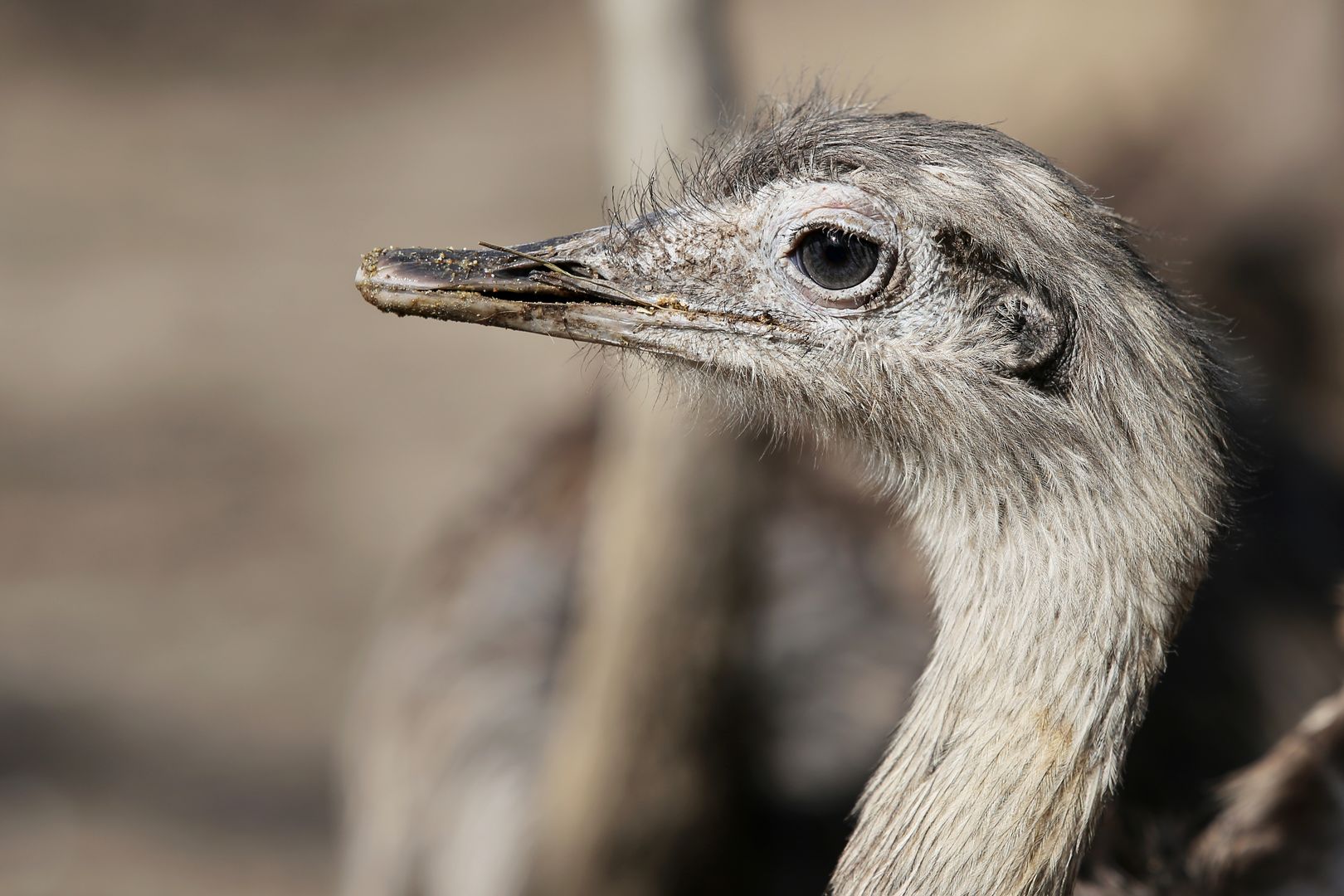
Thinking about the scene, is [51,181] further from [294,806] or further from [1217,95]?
[1217,95]

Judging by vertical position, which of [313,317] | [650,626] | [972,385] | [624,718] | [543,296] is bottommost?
[624,718]

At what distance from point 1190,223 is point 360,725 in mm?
3278

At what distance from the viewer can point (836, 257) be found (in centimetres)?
162

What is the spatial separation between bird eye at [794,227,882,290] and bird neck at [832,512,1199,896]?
331 mm

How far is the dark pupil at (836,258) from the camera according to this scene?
5.26ft

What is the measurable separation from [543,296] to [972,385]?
1.64 ft

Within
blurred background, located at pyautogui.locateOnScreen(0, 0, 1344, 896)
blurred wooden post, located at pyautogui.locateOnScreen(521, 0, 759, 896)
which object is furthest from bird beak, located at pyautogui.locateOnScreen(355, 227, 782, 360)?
blurred wooden post, located at pyautogui.locateOnScreen(521, 0, 759, 896)

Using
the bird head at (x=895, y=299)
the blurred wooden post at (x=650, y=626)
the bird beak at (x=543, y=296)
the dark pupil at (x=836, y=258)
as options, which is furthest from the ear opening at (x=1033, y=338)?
the blurred wooden post at (x=650, y=626)

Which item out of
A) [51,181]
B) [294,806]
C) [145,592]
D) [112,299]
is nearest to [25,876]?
[294,806]

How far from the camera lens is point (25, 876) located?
4.40 meters

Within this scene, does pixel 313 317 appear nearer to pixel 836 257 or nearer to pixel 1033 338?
pixel 836 257

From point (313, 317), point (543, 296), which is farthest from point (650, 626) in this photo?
point (313, 317)

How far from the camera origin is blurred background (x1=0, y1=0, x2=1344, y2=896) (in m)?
4.59

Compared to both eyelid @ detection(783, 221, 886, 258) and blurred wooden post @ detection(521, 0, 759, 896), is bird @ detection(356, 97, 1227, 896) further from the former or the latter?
blurred wooden post @ detection(521, 0, 759, 896)
